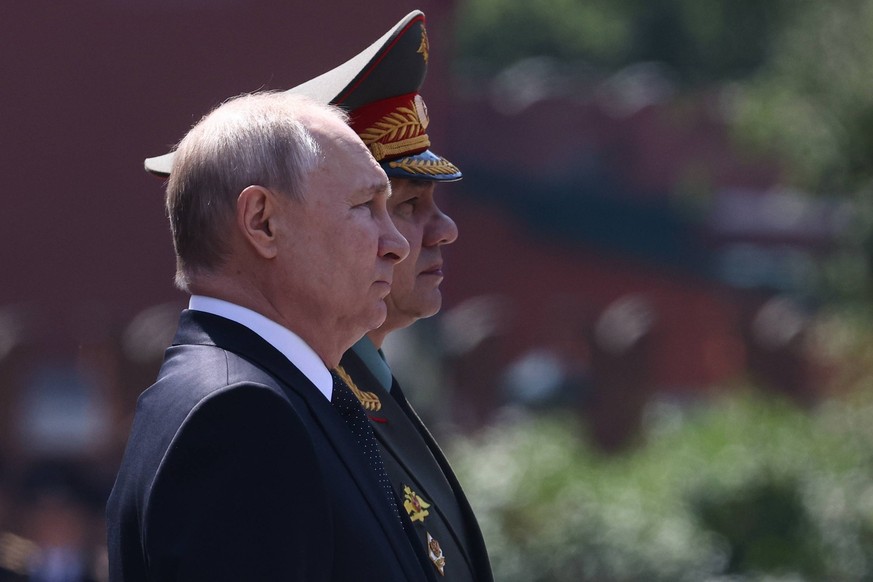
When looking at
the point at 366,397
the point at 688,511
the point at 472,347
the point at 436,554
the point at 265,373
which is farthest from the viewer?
the point at 472,347

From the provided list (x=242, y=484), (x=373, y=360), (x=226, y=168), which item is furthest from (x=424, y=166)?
(x=242, y=484)

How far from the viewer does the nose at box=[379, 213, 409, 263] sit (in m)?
1.85

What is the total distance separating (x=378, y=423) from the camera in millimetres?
2369

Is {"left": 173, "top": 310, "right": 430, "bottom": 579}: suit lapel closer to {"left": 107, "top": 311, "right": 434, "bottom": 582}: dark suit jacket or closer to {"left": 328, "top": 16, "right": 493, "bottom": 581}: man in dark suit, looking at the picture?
{"left": 107, "top": 311, "right": 434, "bottom": 582}: dark suit jacket

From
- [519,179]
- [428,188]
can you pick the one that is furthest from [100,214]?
[519,179]

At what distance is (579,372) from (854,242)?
25.7ft

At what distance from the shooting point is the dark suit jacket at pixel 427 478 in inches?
90.0

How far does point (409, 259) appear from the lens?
8.54ft

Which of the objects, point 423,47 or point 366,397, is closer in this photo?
point 366,397

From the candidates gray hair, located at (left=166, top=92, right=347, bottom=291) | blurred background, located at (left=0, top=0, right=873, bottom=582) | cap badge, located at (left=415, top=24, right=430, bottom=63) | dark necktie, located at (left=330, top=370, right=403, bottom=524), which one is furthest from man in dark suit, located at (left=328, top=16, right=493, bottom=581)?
blurred background, located at (left=0, top=0, right=873, bottom=582)

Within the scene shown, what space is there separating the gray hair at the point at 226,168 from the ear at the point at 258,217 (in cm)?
1

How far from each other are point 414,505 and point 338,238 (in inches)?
24.3

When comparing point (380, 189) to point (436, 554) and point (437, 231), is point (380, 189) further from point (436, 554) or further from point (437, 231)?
point (437, 231)

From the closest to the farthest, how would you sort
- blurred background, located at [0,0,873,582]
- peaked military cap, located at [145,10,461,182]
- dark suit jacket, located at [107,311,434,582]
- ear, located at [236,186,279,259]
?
dark suit jacket, located at [107,311,434,582], ear, located at [236,186,279,259], peaked military cap, located at [145,10,461,182], blurred background, located at [0,0,873,582]
